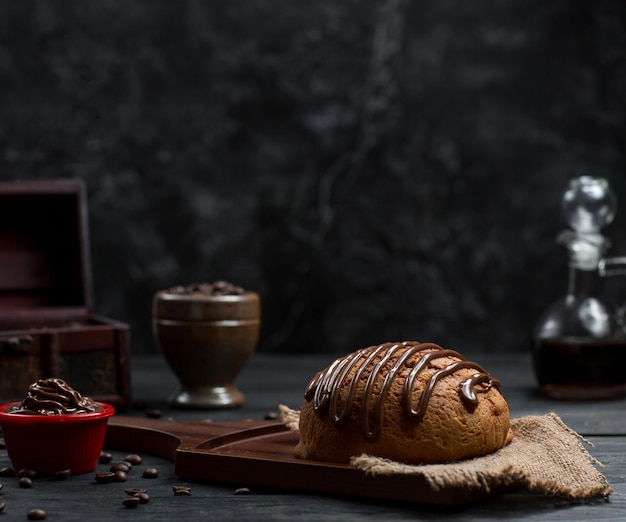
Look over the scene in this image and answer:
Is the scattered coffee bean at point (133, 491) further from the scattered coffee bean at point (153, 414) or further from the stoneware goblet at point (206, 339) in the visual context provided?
the stoneware goblet at point (206, 339)

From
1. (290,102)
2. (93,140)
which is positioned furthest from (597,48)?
(93,140)

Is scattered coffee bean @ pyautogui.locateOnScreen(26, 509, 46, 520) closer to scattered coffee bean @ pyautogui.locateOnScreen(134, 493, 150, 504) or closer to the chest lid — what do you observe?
scattered coffee bean @ pyautogui.locateOnScreen(134, 493, 150, 504)

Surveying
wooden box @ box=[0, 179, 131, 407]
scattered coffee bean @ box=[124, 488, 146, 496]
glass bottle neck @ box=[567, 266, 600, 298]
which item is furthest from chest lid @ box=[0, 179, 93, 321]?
glass bottle neck @ box=[567, 266, 600, 298]

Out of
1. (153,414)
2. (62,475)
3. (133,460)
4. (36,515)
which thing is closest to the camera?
(36,515)

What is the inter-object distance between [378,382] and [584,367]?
34.6 inches

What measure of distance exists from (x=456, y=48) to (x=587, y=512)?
176 cm

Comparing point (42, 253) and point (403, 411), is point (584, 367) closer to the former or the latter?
point (403, 411)

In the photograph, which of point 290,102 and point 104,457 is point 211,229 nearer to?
point 290,102

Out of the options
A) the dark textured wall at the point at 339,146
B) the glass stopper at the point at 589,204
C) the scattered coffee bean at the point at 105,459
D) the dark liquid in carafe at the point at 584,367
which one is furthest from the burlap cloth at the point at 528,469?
the dark textured wall at the point at 339,146

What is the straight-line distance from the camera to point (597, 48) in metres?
2.77

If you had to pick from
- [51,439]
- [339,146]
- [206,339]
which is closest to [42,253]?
[206,339]

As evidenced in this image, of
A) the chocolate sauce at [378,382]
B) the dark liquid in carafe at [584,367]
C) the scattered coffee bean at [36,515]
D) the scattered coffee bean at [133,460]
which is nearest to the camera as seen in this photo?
the scattered coffee bean at [36,515]

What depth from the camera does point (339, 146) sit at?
277 cm

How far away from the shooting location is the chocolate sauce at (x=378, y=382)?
1.30 meters
